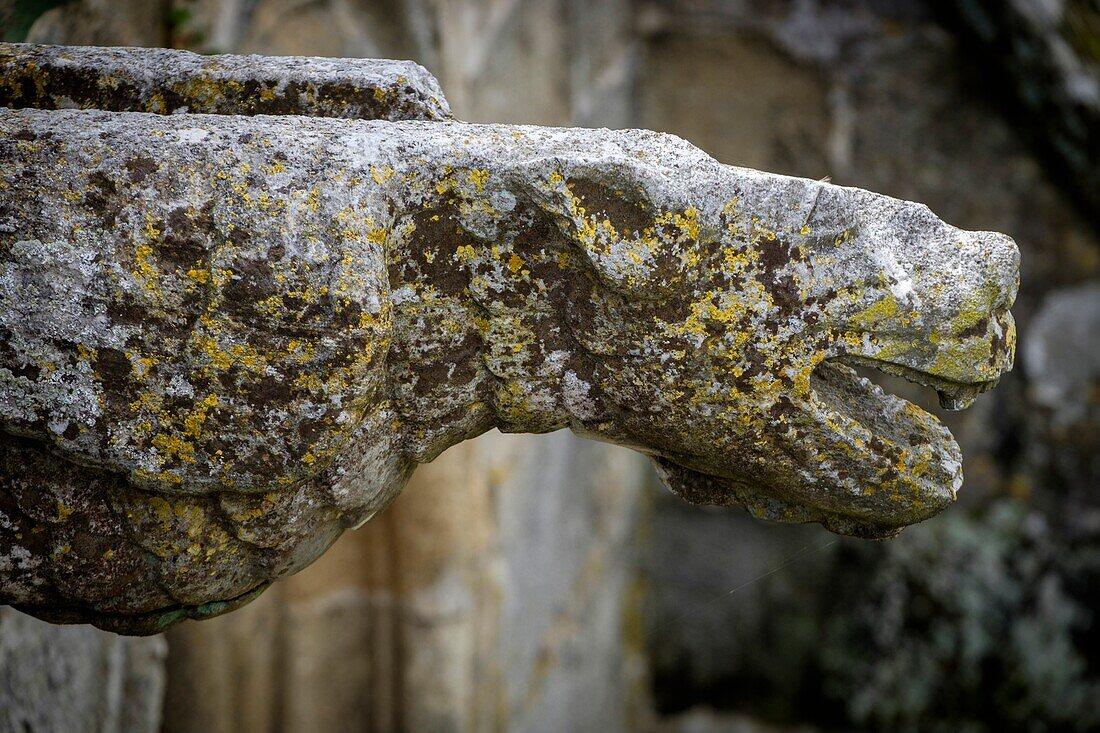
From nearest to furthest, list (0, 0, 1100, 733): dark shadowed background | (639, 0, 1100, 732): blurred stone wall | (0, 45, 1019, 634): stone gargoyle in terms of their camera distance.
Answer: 1. (0, 45, 1019, 634): stone gargoyle
2. (0, 0, 1100, 733): dark shadowed background
3. (639, 0, 1100, 732): blurred stone wall

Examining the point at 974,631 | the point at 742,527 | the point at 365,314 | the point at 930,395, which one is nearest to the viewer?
the point at 365,314

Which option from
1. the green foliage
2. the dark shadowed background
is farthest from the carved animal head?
the green foliage

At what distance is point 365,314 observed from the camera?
683mm

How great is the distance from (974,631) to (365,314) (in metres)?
2.28

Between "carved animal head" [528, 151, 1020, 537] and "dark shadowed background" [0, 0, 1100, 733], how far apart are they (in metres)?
1.06

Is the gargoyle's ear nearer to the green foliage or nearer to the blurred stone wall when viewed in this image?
the blurred stone wall

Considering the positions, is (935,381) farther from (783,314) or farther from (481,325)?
(481,325)

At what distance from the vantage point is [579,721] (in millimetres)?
2600

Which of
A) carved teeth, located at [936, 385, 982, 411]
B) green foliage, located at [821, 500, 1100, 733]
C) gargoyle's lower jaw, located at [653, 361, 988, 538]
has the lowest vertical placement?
green foliage, located at [821, 500, 1100, 733]

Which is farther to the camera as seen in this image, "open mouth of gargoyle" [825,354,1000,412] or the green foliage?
the green foliage

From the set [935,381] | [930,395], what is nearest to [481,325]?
[935,381]

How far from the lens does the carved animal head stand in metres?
0.70

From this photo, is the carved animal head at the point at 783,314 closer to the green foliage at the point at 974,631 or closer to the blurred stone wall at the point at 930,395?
the blurred stone wall at the point at 930,395

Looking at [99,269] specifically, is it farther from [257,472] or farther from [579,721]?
[579,721]
